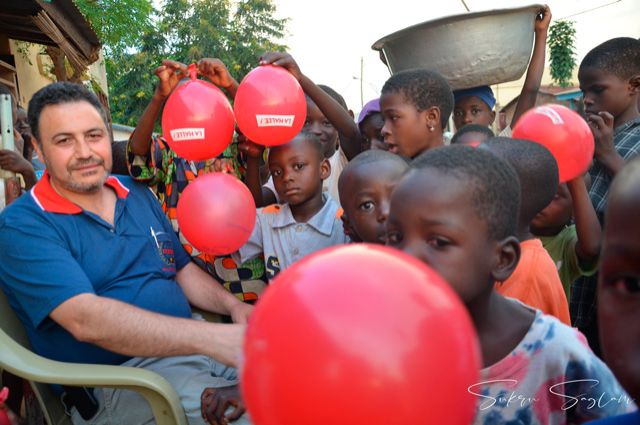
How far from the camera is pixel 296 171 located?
256cm

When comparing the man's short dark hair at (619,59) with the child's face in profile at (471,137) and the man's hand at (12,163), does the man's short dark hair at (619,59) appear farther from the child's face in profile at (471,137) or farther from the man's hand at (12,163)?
the man's hand at (12,163)

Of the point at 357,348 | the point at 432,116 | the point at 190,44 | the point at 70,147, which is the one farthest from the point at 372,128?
the point at 190,44

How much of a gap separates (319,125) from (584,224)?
176 cm

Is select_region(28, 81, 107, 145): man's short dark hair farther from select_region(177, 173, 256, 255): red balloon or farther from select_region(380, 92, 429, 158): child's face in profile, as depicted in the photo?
select_region(380, 92, 429, 158): child's face in profile

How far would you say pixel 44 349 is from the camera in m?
1.98

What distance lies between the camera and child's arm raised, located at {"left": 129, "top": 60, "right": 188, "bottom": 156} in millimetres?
Result: 2408

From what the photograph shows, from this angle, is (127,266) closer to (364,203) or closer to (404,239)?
(364,203)

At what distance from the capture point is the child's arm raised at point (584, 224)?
2.09 m

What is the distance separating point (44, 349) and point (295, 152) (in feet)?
4.74

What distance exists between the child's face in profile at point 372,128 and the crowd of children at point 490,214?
0.04 ft

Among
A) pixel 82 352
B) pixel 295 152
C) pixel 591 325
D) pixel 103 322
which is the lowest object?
pixel 591 325

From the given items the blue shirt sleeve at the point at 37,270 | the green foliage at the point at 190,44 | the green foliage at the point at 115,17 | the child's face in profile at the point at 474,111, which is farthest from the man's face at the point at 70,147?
the green foliage at the point at 190,44

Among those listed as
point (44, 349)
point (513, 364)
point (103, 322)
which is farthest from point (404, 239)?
point (44, 349)

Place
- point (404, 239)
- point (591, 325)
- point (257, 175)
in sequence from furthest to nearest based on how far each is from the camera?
point (257, 175), point (591, 325), point (404, 239)
